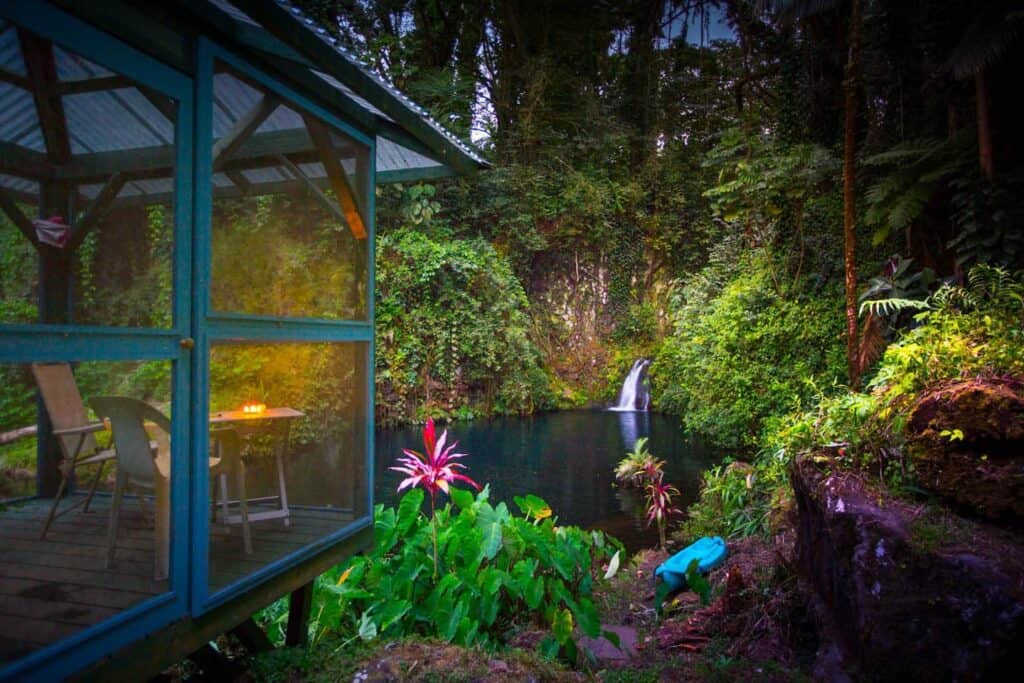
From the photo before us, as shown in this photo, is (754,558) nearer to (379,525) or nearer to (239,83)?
(379,525)

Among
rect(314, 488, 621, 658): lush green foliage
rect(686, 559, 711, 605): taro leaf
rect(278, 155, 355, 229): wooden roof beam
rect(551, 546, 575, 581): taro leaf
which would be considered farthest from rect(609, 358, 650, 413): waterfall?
rect(278, 155, 355, 229): wooden roof beam

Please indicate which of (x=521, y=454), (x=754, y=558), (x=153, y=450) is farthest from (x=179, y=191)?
(x=521, y=454)

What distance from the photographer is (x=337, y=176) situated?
137 inches

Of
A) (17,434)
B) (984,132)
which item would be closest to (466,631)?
(17,434)

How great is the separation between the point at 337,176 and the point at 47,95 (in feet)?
4.36

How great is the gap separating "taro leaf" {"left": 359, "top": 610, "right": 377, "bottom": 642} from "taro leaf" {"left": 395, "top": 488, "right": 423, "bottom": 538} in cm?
78

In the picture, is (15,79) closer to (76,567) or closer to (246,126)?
(246,126)

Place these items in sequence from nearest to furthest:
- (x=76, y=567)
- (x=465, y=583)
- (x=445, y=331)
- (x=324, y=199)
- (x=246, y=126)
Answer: (x=76, y=567), (x=246, y=126), (x=324, y=199), (x=465, y=583), (x=445, y=331)

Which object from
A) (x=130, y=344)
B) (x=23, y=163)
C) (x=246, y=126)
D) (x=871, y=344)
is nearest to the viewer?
(x=130, y=344)

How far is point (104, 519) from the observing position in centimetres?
275

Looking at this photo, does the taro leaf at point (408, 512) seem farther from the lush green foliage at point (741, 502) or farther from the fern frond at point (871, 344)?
the fern frond at point (871, 344)

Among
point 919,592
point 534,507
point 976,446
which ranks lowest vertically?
point 534,507

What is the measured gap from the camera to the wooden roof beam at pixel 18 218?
301 centimetres

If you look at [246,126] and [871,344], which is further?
[871,344]
